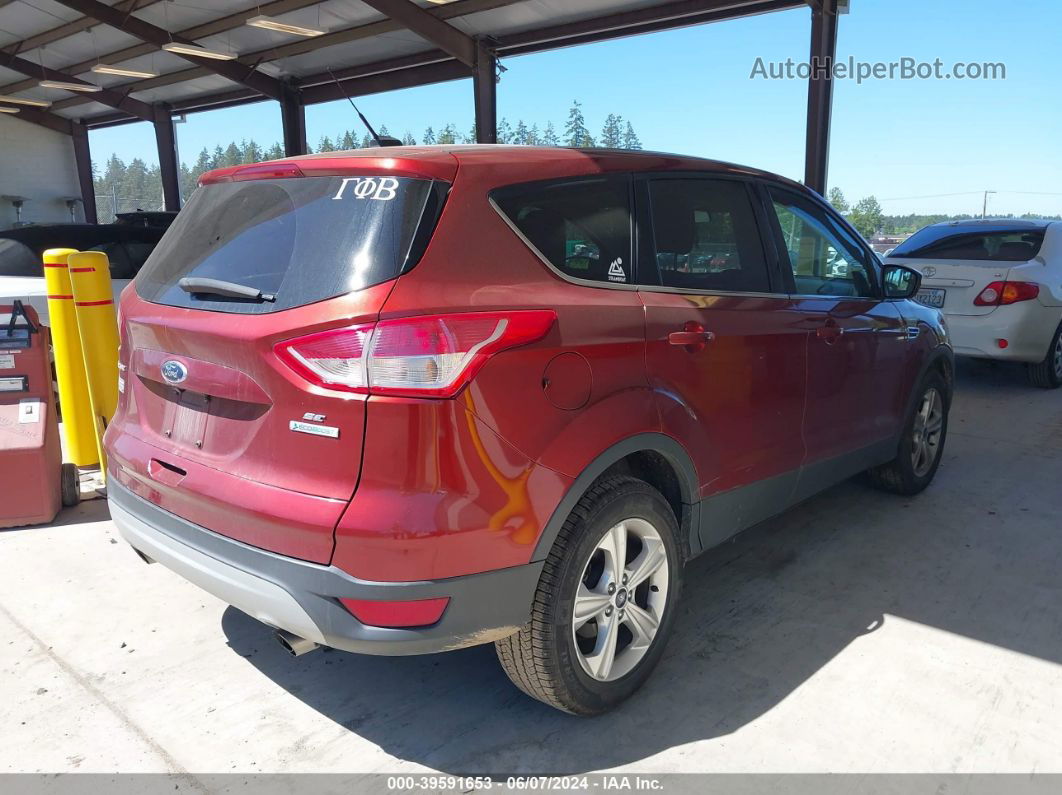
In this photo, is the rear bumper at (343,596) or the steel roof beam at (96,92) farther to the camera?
the steel roof beam at (96,92)

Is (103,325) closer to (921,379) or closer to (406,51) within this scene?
(921,379)

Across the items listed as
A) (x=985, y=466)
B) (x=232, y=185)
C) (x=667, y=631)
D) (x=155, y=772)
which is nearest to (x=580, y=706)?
(x=667, y=631)

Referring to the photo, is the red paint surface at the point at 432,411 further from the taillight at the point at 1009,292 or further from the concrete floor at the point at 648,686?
the taillight at the point at 1009,292

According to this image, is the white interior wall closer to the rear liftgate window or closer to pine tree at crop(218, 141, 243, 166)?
pine tree at crop(218, 141, 243, 166)

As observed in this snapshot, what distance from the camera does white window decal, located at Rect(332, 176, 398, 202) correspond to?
2172 millimetres

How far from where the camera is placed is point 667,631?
276 centimetres

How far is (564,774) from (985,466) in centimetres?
425

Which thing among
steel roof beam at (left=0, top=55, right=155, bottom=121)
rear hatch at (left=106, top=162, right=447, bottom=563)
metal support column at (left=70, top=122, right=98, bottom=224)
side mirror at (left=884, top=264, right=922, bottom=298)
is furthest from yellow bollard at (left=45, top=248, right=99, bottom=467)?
metal support column at (left=70, top=122, right=98, bottom=224)

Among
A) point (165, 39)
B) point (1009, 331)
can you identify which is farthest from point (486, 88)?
point (1009, 331)

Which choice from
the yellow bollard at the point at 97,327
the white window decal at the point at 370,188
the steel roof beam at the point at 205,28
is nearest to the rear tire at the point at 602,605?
the white window decal at the point at 370,188

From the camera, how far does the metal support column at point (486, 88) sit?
15.7 m

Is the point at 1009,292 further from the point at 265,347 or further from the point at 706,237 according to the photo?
the point at 265,347

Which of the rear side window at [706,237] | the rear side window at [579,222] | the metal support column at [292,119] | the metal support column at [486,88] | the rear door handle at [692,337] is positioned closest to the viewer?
the rear side window at [579,222]

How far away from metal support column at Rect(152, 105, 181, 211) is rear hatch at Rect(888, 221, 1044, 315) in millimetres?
22833
